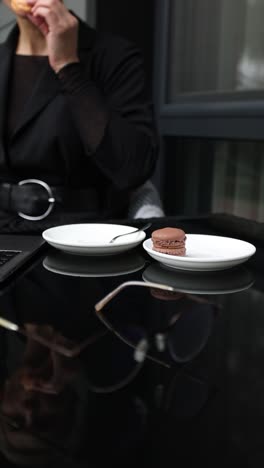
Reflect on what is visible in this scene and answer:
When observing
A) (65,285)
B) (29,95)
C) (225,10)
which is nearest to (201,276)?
(65,285)

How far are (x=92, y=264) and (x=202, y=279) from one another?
0.15 meters

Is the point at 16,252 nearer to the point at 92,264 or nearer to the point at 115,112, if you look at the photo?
the point at 92,264

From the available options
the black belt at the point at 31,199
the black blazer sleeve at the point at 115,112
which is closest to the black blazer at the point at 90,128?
the black blazer sleeve at the point at 115,112

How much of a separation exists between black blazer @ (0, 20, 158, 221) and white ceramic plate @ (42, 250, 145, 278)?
0.50 metres

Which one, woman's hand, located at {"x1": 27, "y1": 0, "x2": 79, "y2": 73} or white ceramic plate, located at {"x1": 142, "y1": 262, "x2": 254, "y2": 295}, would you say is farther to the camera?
woman's hand, located at {"x1": 27, "y1": 0, "x2": 79, "y2": 73}

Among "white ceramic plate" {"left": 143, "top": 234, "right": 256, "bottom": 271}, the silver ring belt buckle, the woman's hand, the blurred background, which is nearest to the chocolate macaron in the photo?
"white ceramic plate" {"left": 143, "top": 234, "right": 256, "bottom": 271}

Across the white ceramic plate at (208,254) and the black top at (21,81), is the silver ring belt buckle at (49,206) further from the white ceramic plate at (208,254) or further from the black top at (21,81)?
the white ceramic plate at (208,254)

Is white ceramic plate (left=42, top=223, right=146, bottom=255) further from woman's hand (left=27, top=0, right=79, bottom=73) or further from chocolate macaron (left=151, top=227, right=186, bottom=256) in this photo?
woman's hand (left=27, top=0, right=79, bottom=73)

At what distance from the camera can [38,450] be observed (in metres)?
0.28

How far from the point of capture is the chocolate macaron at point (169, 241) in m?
0.62

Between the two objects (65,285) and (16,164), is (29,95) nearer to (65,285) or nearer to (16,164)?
(16,164)

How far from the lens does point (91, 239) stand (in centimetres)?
74

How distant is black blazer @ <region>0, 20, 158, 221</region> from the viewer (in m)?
1.17

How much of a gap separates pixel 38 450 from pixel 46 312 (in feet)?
0.71
